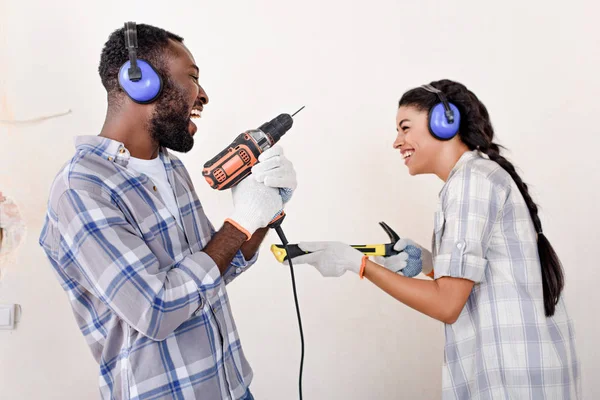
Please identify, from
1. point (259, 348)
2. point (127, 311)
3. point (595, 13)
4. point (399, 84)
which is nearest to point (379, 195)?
point (399, 84)

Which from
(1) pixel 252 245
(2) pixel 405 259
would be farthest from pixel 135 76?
(2) pixel 405 259

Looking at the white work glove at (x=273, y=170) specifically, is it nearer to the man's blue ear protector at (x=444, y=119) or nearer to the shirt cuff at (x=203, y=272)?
the shirt cuff at (x=203, y=272)

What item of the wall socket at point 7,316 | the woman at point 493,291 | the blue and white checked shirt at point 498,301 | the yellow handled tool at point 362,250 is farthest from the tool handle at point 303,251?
the wall socket at point 7,316

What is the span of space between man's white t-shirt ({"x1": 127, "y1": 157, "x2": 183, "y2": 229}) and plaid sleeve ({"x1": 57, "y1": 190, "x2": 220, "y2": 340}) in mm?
190

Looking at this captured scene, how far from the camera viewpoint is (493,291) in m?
1.23

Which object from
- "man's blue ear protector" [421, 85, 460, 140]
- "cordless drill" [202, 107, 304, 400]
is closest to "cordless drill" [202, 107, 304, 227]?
"cordless drill" [202, 107, 304, 400]

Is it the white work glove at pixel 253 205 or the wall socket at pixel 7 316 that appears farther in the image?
the wall socket at pixel 7 316

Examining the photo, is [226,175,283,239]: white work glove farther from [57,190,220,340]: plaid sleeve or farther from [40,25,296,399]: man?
[57,190,220,340]: plaid sleeve

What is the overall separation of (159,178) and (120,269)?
0.32 meters

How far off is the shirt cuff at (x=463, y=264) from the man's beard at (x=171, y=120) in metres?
0.69

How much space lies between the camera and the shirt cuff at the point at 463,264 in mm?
1190

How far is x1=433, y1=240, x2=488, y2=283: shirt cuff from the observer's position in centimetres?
119

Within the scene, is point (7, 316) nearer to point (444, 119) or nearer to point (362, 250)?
point (362, 250)

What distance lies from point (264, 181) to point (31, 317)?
3.82 feet
